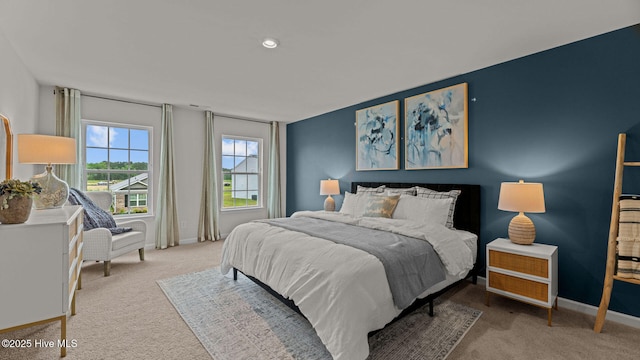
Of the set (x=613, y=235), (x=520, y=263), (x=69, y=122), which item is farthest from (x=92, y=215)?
(x=613, y=235)

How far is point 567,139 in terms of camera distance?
8.60ft

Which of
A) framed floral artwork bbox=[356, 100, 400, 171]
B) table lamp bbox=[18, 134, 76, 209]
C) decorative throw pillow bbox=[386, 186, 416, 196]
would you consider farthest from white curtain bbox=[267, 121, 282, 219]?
table lamp bbox=[18, 134, 76, 209]

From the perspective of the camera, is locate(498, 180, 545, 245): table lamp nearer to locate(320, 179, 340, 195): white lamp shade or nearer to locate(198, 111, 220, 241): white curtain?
locate(320, 179, 340, 195): white lamp shade

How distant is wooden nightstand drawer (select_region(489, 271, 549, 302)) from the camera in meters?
2.32

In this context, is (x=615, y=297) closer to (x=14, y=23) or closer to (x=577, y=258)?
(x=577, y=258)

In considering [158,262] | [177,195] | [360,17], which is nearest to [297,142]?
[177,195]

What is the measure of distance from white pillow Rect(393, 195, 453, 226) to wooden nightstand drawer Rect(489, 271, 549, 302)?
2.36 feet

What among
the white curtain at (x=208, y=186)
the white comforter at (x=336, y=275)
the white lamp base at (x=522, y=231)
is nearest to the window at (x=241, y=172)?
the white curtain at (x=208, y=186)

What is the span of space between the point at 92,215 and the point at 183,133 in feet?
6.54

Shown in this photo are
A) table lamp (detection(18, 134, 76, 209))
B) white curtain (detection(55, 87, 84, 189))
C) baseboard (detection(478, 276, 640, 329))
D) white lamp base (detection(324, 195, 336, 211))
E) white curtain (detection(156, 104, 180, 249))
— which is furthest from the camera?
white lamp base (detection(324, 195, 336, 211))

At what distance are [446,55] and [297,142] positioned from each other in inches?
149

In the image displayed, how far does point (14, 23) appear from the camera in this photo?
2.25 metres

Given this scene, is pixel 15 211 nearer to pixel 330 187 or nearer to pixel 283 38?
pixel 283 38

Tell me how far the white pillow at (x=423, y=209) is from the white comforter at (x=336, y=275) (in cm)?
43
